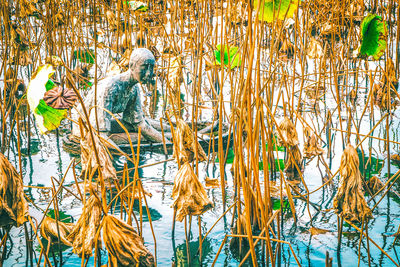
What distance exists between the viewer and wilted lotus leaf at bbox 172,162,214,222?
104cm

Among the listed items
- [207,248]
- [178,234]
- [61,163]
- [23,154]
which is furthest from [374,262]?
[23,154]

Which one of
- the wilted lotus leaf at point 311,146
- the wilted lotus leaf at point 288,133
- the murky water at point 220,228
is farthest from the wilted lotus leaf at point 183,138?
the wilted lotus leaf at point 311,146

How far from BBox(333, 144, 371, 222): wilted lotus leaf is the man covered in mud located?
126cm

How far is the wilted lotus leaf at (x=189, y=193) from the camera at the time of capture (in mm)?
1036

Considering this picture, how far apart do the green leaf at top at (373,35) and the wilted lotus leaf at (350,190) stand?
0.84m

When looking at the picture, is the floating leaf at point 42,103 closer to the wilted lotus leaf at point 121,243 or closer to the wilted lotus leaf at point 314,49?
the wilted lotus leaf at point 121,243

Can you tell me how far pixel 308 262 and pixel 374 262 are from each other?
0.20m

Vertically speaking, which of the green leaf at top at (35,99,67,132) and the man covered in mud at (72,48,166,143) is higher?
the green leaf at top at (35,99,67,132)

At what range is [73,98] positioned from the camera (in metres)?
0.91

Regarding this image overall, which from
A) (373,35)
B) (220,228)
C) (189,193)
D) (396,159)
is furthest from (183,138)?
(396,159)

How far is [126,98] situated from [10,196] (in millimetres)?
1464

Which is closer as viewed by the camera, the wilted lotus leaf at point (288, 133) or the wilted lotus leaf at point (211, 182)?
the wilted lotus leaf at point (288, 133)

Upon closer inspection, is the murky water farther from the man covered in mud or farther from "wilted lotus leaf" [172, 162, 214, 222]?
"wilted lotus leaf" [172, 162, 214, 222]

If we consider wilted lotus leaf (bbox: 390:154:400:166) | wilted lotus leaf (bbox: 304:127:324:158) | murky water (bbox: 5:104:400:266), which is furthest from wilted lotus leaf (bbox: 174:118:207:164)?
wilted lotus leaf (bbox: 390:154:400:166)
